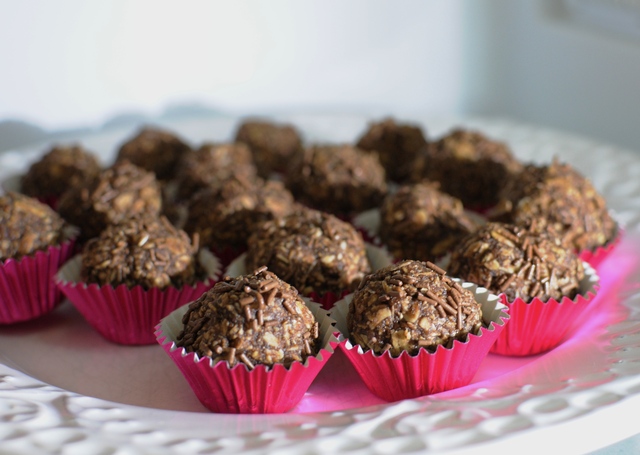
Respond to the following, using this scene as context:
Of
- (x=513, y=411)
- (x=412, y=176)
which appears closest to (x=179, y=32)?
(x=412, y=176)

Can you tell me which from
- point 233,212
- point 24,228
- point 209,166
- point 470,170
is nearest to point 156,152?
point 209,166

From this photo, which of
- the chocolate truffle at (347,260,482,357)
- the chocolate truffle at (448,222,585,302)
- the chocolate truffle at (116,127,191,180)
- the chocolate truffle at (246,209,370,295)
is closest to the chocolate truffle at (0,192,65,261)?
the chocolate truffle at (246,209,370,295)

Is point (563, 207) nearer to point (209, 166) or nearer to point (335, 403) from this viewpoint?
point (335, 403)

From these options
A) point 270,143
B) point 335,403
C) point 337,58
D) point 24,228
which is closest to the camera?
point 335,403

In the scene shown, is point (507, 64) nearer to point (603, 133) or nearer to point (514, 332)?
point (603, 133)

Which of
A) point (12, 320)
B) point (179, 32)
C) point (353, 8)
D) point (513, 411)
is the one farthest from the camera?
point (353, 8)

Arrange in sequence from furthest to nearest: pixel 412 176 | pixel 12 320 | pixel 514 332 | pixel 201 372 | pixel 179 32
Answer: pixel 179 32, pixel 412 176, pixel 12 320, pixel 514 332, pixel 201 372
